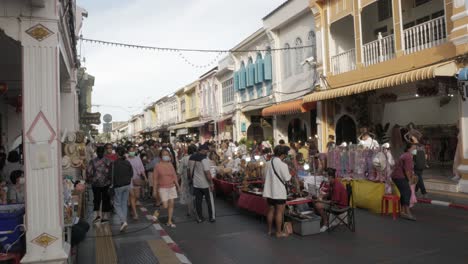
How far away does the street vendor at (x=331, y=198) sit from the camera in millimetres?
8281

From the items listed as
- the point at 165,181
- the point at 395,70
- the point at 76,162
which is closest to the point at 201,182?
the point at 165,181

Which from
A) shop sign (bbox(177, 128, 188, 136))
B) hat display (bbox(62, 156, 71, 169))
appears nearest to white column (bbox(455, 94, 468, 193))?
hat display (bbox(62, 156, 71, 169))

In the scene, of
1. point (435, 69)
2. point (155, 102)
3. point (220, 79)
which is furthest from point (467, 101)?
point (155, 102)

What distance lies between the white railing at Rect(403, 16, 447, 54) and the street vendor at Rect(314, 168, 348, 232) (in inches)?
254

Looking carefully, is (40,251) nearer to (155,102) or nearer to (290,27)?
(290,27)

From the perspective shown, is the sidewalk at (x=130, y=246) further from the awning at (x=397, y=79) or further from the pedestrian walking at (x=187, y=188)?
the awning at (x=397, y=79)

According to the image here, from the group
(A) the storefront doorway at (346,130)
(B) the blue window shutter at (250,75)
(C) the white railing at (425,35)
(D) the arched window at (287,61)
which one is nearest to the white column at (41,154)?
(C) the white railing at (425,35)

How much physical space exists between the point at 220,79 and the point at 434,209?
2349 centimetres

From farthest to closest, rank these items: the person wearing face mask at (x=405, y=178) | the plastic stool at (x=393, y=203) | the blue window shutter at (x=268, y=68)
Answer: the blue window shutter at (x=268, y=68) → the plastic stool at (x=393, y=203) → the person wearing face mask at (x=405, y=178)

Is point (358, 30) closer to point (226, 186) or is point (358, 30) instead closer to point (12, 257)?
point (226, 186)

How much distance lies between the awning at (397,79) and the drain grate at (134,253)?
849cm

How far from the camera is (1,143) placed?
13.6 m

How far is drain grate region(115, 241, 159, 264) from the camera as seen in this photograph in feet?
21.9

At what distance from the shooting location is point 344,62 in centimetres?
1694
